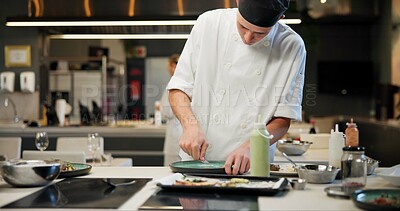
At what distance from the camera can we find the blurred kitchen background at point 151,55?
19.1ft

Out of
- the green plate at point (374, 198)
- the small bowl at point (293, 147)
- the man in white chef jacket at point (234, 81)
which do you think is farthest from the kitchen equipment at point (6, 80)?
the green plate at point (374, 198)

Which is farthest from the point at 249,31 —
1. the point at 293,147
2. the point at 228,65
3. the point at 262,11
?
the point at 293,147

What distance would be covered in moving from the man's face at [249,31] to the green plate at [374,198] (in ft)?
2.78

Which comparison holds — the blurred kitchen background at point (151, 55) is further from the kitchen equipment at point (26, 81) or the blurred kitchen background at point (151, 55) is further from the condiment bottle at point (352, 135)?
the condiment bottle at point (352, 135)

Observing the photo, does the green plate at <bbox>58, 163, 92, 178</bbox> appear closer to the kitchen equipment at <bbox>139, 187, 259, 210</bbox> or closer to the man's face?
the kitchen equipment at <bbox>139, 187, 259, 210</bbox>

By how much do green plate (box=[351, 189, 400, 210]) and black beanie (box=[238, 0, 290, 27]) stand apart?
2.70 ft

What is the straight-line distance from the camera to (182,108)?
2359mm

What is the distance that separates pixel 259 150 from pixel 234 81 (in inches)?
27.5

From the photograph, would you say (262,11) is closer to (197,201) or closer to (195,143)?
(195,143)

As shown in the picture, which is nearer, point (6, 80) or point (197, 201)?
point (197, 201)

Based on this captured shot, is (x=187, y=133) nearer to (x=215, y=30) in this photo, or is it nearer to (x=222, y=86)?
(x=222, y=86)

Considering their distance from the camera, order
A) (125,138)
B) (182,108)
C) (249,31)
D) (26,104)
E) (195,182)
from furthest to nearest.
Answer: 1. (26,104)
2. (125,138)
3. (182,108)
4. (249,31)
5. (195,182)

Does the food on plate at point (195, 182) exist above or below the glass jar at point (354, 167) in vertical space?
below

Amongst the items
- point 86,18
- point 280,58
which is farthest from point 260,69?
point 86,18
